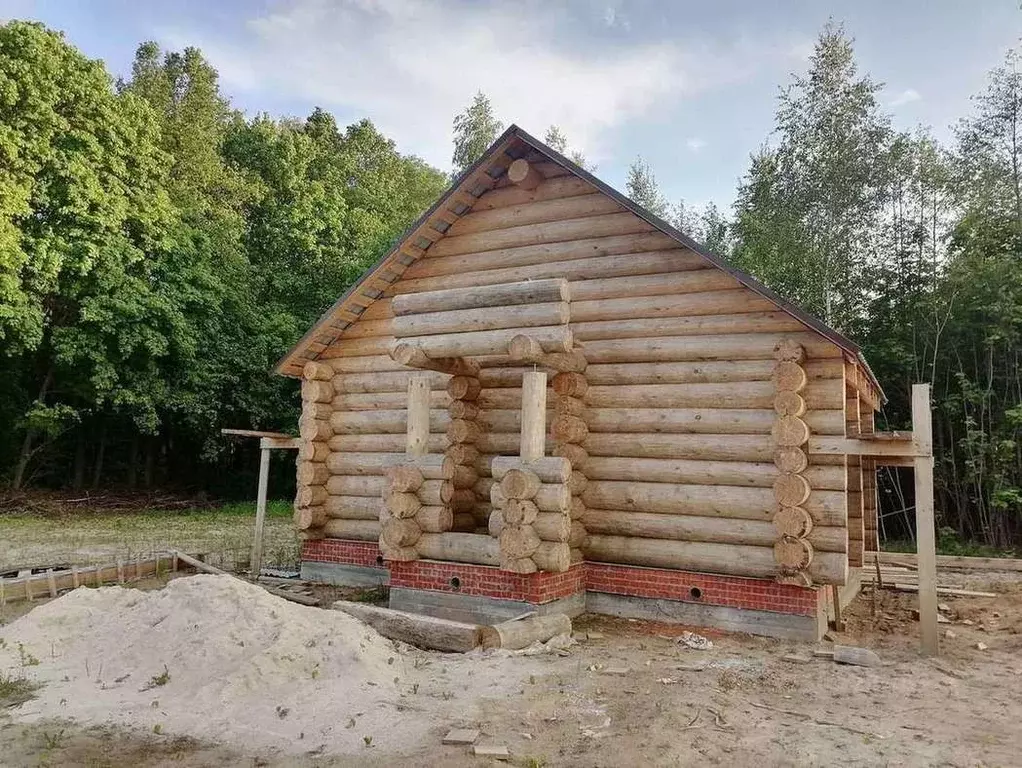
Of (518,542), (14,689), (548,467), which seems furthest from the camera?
(548,467)

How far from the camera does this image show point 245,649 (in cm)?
722

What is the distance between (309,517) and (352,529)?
82cm

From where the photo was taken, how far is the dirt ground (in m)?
5.41

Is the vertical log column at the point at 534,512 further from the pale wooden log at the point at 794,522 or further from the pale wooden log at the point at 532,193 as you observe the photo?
the pale wooden log at the point at 532,193

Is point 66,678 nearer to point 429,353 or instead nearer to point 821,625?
point 429,353

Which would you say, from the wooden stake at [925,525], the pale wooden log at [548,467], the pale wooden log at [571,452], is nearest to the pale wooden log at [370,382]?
the pale wooden log at [571,452]

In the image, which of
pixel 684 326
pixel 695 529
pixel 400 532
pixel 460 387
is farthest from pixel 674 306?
pixel 400 532

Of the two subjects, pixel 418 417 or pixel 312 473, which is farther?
pixel 312 473

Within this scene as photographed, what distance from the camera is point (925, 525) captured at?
881 centimetres

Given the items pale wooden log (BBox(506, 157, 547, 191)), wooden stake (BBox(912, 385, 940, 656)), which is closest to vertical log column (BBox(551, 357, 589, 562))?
pale wooden log (BBox(506, 157, 547, 191))

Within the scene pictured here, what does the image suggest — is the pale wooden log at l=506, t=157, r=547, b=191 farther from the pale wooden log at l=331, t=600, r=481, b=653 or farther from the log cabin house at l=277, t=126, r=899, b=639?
the pale wooden log at l=331, t=600, r=481, b=653

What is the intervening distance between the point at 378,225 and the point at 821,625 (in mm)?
26972

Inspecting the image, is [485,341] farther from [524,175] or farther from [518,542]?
[524,175]

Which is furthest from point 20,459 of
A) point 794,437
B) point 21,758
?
point 794,437
